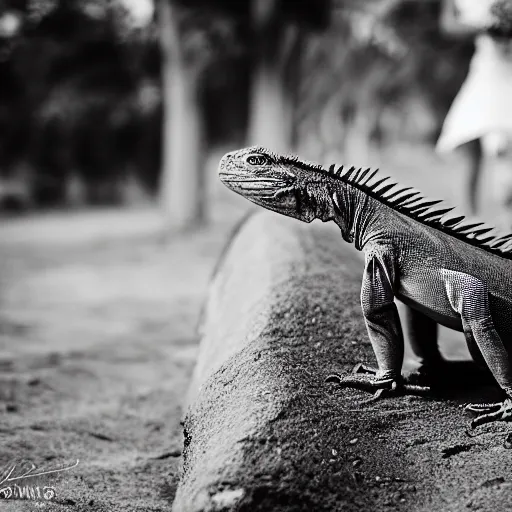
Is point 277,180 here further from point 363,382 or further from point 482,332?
point 482,332

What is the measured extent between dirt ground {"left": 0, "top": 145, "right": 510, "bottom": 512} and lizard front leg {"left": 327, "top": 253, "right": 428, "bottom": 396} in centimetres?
120

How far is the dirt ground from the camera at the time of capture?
363 centimetres

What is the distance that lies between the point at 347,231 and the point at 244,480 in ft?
4.58

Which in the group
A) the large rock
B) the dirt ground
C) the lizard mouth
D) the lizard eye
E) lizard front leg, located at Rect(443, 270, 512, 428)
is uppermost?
the lizard eye

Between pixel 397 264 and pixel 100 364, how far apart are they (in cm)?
375

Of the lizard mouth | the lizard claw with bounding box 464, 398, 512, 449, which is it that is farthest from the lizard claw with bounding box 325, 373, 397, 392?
the lizard mouth

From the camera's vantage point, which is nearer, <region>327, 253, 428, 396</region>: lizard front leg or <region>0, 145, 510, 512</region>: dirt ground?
<region>327, 253, 428, 396</region>: lizard front leg

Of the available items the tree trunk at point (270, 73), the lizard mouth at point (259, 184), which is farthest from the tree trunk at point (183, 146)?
the lizard mouth at point (259, 184)

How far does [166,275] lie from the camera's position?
11.8 meters

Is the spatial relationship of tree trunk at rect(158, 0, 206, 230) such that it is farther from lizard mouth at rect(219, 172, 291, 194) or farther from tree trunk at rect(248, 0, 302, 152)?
lizard mouth at rect(219, 172, 291, 194)

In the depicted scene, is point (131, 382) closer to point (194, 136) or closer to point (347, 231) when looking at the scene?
point (347, 231)

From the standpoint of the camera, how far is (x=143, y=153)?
1145 inches

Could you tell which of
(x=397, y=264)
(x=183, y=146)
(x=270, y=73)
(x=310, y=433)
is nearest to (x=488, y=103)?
(x=397, y=264)

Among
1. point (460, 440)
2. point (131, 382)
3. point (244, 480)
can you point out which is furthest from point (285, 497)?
point (131, 382)
